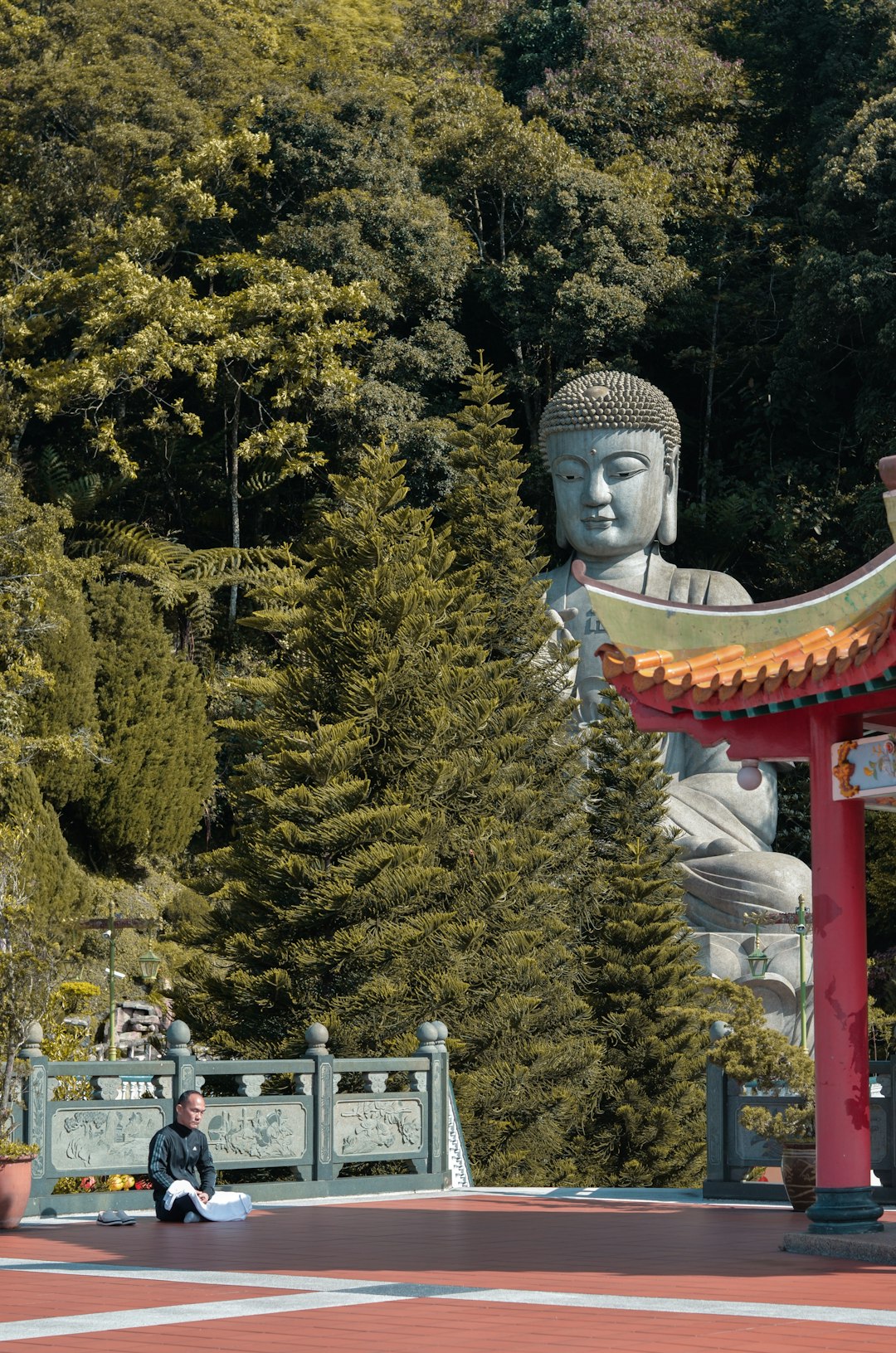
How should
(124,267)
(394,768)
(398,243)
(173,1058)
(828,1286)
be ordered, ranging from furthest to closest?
(398,243) → (124,267) → (394,768) → (173,1058) → (828,1286)

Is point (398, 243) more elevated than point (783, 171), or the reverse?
point (783, 171)

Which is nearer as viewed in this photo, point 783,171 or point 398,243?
point 398,243

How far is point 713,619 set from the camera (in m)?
9.17

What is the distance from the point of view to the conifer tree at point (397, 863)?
16203mm

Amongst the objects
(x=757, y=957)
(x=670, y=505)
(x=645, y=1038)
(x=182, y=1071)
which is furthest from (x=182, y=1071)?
(x=670, y=505)

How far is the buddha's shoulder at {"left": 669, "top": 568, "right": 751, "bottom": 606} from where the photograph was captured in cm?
2197

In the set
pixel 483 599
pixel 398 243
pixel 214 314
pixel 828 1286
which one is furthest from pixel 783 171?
pixel 828 1286

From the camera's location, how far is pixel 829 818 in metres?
8.73

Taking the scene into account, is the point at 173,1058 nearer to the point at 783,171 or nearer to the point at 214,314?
the point at 214,314

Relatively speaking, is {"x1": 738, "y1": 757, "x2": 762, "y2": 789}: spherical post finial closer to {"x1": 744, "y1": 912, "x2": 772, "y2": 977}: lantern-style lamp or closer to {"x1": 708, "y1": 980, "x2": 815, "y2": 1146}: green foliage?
{"x1": 708, "y1": 980, "x2": 815, "y2": 1146}: green foliage

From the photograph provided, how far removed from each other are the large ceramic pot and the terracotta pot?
4233 millimetres

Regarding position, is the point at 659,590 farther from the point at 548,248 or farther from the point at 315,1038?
the point at 315,1038

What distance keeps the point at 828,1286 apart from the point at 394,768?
10420 millimetres

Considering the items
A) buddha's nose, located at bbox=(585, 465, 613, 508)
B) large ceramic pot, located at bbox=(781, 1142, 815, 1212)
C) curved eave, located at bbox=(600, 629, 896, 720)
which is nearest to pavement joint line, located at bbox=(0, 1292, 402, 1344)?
curved eave, located at bbox=(600, 629, 896, 720)
